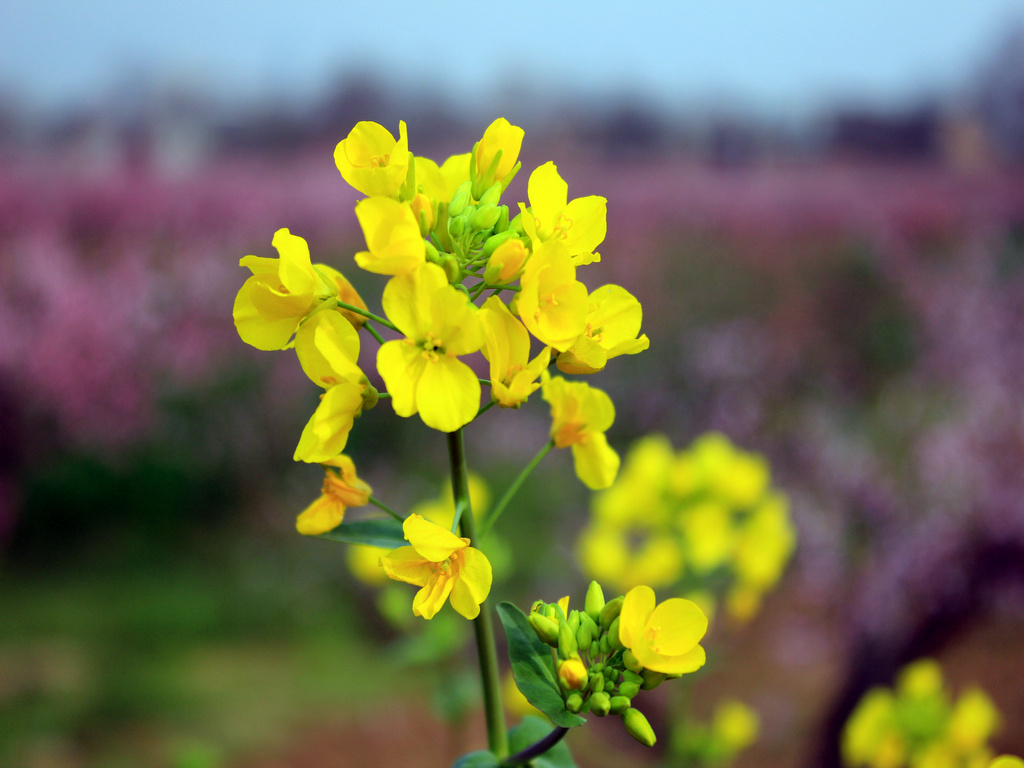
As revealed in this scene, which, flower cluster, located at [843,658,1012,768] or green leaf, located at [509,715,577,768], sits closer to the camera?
green leaf, located at [509,715,577,768]

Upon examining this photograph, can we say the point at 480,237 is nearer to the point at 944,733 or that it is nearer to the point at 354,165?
the point at 354,165

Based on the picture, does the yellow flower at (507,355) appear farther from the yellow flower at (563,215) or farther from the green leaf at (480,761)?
the green leaf at (480,761)

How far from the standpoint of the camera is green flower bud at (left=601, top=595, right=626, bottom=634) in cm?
46

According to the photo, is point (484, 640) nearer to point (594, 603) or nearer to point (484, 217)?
point (594, 603)

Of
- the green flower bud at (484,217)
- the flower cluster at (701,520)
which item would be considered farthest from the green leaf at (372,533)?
the flower cluster at (701,520)

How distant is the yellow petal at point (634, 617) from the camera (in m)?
0.44

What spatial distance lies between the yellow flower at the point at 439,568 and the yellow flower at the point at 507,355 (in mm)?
93

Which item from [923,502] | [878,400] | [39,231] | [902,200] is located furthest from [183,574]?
[902,200]

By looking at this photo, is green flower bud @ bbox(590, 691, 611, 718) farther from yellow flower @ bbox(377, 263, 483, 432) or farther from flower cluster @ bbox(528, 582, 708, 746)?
yellow flower @ bbox(377, 263, 483, 432)

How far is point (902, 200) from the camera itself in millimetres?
3551

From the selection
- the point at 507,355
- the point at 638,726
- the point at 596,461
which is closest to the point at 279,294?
the point at 507,355

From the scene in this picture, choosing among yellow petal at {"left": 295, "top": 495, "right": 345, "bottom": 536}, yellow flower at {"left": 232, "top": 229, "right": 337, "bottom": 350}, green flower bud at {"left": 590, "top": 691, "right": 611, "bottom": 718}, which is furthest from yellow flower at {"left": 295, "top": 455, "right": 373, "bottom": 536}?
green flower bud at {"left": 590, "top": 691, "right": 611, "bottom": 718}

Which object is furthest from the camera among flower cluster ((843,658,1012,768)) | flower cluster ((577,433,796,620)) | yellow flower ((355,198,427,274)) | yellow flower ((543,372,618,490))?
flower cluster ((577,433,796,620))

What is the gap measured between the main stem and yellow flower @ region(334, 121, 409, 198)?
0.57 ft
